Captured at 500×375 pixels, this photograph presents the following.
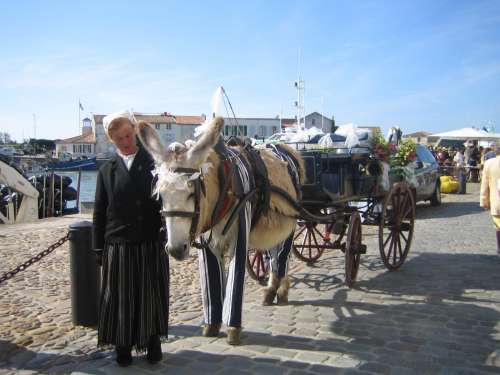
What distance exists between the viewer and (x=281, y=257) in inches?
227

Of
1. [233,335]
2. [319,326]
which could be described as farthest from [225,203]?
[319,326]

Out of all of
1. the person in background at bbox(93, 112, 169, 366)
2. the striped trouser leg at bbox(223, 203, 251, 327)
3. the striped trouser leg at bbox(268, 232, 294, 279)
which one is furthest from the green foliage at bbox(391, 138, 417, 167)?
the person in background at bbox(93, 112, 169, 366)

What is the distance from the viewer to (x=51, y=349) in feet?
14.4

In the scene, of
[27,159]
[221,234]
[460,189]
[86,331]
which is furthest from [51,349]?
[27,159]

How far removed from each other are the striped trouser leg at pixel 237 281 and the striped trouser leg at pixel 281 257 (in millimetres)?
1525

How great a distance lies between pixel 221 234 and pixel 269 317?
147 centimetres

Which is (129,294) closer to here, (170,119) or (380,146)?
(380,146)

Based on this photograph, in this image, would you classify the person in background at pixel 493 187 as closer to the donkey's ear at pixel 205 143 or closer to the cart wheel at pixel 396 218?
the cart wheel at pixel 396 218

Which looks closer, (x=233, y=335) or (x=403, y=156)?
(x=233, y=335)

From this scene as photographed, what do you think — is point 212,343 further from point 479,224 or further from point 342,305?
point 479,224

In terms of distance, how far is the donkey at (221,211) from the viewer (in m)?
3.40

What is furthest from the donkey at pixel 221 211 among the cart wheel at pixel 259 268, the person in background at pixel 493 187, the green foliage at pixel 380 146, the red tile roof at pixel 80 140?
the red tile roof at pixel 80 140

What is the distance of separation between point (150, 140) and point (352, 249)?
3.60 metres

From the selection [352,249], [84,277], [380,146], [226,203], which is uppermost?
[380,146]
